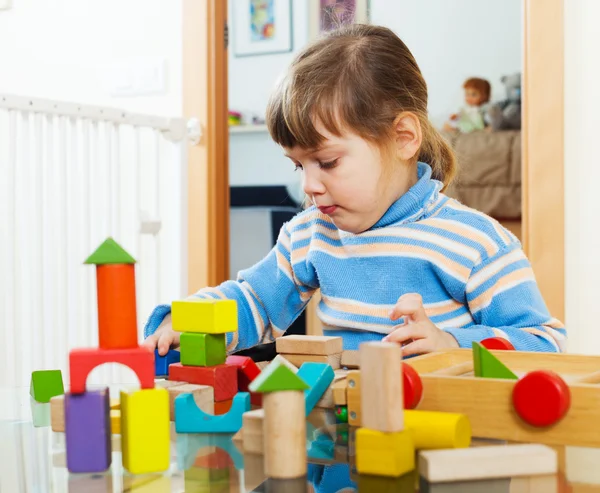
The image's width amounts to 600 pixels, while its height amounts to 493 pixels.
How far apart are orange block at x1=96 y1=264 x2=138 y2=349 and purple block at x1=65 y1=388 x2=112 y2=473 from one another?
0.13ft

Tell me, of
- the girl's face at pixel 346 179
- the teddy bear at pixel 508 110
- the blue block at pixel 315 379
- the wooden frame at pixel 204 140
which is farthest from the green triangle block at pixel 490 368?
the teddy bear at pixel 508 110

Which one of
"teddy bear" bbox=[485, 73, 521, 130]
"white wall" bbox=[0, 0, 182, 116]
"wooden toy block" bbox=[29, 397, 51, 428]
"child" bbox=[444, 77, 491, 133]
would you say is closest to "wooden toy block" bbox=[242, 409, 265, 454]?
"wooden toy block" bbox=[29, 397, 51, 428]

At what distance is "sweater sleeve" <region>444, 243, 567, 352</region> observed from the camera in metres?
0.95

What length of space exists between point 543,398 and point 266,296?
0.67 meters

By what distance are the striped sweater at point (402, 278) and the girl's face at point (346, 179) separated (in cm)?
3

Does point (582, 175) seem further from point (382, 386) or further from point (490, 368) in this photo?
point (382, 386)

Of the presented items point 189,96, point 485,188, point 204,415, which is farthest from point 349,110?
point 485,188

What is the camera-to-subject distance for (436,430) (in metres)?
0.51

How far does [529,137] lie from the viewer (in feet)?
6.50

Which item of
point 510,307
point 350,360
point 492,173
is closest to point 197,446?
point 350,360

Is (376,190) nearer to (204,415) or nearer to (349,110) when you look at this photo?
(349,110)

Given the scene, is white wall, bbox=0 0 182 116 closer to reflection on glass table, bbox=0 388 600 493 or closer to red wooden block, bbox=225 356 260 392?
red wooden block, bbox=225 356 260 392

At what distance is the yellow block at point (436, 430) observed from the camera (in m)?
0.50

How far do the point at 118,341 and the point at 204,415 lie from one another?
0.13 metres
